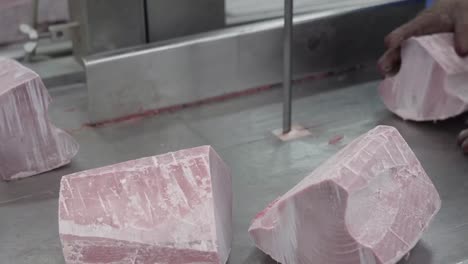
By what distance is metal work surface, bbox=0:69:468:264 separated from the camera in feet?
5.70

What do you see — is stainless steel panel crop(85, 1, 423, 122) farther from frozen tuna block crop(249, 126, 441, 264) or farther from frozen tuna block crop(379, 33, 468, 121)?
frozen tuna block crop(249, 126, 441, 264)

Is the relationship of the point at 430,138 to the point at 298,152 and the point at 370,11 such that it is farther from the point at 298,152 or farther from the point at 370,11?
the point at 370,11

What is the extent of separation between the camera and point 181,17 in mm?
2588

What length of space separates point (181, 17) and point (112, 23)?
257 millimetres

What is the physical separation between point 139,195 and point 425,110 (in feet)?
3.73

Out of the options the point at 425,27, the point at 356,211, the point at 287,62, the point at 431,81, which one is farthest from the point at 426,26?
the point at 356,211

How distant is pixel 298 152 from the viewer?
2.17 meters

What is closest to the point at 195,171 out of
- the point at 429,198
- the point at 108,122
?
the point at 429,198

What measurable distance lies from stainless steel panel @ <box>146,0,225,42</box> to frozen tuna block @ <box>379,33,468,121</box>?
0.73 meters

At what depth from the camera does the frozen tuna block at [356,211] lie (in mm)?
1436

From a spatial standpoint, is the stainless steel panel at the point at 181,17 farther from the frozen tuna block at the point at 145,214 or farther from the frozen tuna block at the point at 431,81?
the frozen tuna block at the point at 145,214

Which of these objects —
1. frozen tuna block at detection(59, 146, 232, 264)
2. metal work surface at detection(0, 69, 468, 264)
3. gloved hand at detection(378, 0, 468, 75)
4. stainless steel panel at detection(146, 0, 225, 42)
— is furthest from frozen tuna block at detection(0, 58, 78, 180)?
gloved hand at detection(378, 0, 468, 75)

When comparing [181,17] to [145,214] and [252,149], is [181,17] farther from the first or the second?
[145,214]

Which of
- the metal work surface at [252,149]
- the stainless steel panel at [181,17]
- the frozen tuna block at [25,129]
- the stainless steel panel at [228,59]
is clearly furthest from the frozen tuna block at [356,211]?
the stainless steel panel at [181,17]
